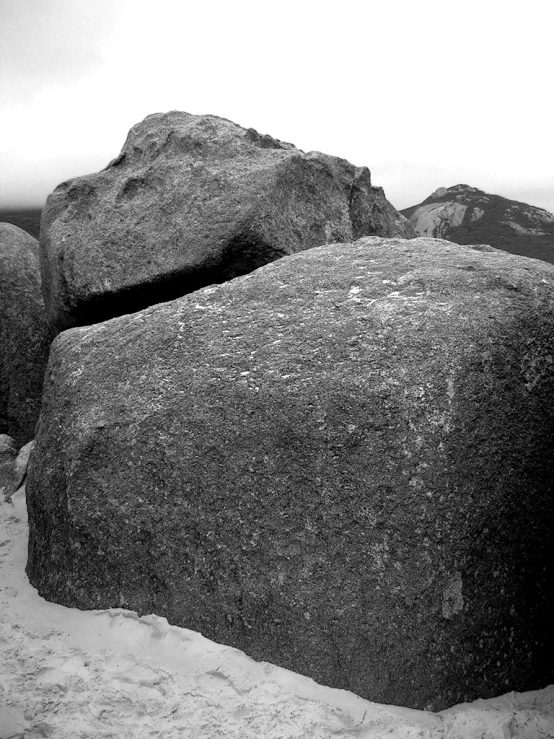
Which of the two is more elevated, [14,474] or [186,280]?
[186,280]

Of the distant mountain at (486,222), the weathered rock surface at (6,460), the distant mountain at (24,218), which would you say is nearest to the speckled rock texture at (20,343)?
the weathered rock surface at (6,460)

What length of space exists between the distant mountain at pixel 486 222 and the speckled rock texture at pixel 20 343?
945cm

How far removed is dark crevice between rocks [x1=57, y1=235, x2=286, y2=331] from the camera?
607cm

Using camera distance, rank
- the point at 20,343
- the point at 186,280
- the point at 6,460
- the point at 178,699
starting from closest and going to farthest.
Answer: the point at 178,699
the point at 186,280
the point at 6,460
the point at 20,343

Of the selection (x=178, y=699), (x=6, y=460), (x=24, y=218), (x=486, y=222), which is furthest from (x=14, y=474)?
(x=486, y=222)

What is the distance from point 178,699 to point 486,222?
1575cm

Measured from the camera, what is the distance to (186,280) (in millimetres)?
6238

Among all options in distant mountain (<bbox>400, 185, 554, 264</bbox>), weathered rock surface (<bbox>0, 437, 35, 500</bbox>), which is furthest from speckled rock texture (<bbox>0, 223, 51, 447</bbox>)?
distant mountain (<bbox>400, 185, 554, 264</bbox>)

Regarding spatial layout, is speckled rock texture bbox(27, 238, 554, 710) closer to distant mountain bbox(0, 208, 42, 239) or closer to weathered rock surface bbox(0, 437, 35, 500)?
weathered rock surface bbox(0, 437, 35, 500)

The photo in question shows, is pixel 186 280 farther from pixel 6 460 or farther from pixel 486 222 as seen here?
pixel 486 222

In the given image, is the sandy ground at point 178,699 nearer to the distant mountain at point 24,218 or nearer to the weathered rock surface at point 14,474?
the weathered rock surface at point 14,474

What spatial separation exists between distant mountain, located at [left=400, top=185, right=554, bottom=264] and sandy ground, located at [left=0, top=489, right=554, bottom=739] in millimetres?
12666

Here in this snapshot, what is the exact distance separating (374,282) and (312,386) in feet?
3.36

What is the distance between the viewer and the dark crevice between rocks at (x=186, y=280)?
6066 mm
